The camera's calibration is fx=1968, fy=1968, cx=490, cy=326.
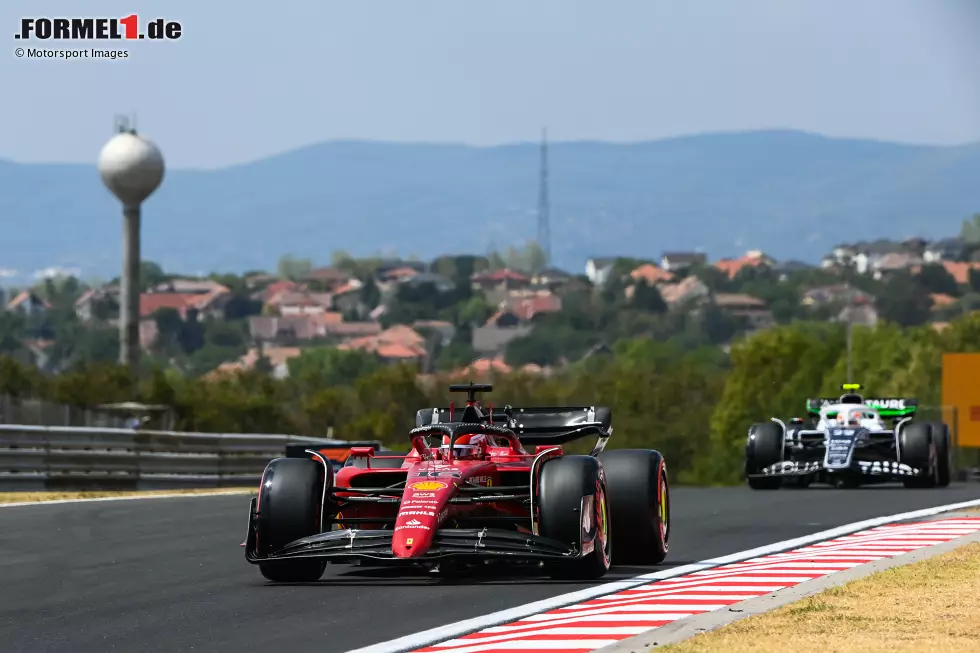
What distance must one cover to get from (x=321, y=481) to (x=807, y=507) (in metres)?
11.5

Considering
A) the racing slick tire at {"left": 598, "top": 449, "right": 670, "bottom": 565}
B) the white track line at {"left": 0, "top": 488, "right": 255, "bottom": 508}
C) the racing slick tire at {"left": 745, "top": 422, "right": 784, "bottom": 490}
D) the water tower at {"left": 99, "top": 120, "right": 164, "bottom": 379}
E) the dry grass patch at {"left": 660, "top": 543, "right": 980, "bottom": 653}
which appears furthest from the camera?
the water tower at {"left": 99, "top": 120, "right": 164, "bottom": 379}

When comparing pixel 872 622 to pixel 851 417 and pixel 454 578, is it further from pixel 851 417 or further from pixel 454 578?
pixel 851 417

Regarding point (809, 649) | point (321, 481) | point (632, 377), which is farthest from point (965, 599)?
point (632, 377)

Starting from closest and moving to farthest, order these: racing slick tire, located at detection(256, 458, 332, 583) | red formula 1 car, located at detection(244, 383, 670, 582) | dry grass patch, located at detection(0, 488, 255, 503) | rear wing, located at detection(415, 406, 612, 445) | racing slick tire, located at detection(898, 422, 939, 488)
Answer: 1. red formula 1 car, located at detection(244, 383, 670, 582)
2. racing slick tire, located at detection(256, 458, 332, 583)
3. rear wing, located at detection(415, 406, 612, 445)
4. dry grass patch, located at detection(0, 488, 255, 503)
5. racing slick tire, located at detection(898, 422, 939, 488)

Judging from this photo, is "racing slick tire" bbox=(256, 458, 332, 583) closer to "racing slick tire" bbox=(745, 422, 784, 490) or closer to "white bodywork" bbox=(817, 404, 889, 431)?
"racing slick tire" bbox=(745, 422, 784, 490)

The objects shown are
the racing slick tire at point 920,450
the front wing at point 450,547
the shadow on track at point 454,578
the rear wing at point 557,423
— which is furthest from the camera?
the racing slick tire at point 920,450

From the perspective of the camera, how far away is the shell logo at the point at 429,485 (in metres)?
13.4

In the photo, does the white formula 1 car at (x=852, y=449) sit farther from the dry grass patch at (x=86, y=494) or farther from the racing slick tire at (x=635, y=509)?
the racing slick tire at (x=635, y=509)

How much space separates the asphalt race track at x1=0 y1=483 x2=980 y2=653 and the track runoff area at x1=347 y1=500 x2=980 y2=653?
1.07 ft

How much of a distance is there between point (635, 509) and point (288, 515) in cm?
278

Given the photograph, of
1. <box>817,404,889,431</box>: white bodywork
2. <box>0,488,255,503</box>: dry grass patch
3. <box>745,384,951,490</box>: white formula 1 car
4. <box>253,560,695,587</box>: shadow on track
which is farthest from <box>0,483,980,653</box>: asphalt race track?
<box>817,404,889,431</box>: white bodywork

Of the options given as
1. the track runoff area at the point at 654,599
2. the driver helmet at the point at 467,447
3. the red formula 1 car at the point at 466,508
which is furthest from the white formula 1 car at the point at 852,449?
the driver helmet at the point at 467,447

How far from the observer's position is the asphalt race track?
10.7 metres

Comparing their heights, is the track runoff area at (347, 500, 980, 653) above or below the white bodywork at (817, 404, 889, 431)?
below
